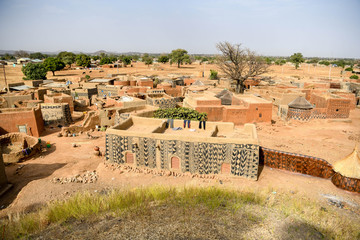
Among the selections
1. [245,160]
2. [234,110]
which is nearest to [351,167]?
[245,160]

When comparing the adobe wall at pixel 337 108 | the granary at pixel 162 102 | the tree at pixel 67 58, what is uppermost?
the tree at pixel 67 58

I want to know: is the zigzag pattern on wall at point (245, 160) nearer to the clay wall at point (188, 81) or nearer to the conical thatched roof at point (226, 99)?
the conical thatched roof at point (226, 99)

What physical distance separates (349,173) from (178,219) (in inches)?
388

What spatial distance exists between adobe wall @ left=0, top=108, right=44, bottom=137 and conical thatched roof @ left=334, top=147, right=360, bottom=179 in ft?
72.8

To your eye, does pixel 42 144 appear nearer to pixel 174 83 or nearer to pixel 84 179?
pixel 84 179

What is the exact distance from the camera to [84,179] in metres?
13.2

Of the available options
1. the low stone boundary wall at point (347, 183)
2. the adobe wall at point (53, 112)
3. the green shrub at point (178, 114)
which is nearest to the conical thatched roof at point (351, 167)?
the low stone boundary wall at point (347, 183)

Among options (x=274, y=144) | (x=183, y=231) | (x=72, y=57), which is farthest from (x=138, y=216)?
(x=72, y=57)

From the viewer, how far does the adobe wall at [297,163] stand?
13349 mm

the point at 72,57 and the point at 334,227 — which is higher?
the point at 72,57

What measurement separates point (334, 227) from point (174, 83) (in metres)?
35.4

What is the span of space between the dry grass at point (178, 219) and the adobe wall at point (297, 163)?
17.4ft

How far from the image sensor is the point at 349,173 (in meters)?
12.1

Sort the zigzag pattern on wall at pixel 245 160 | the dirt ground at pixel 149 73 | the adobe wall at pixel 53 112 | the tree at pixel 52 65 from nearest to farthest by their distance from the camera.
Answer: the zigzag pattern on wall at pixel 245 160, the adobe wall at pixel 53 112, the dirt ground at pixel 149 73, the tree at pixel 52 65
